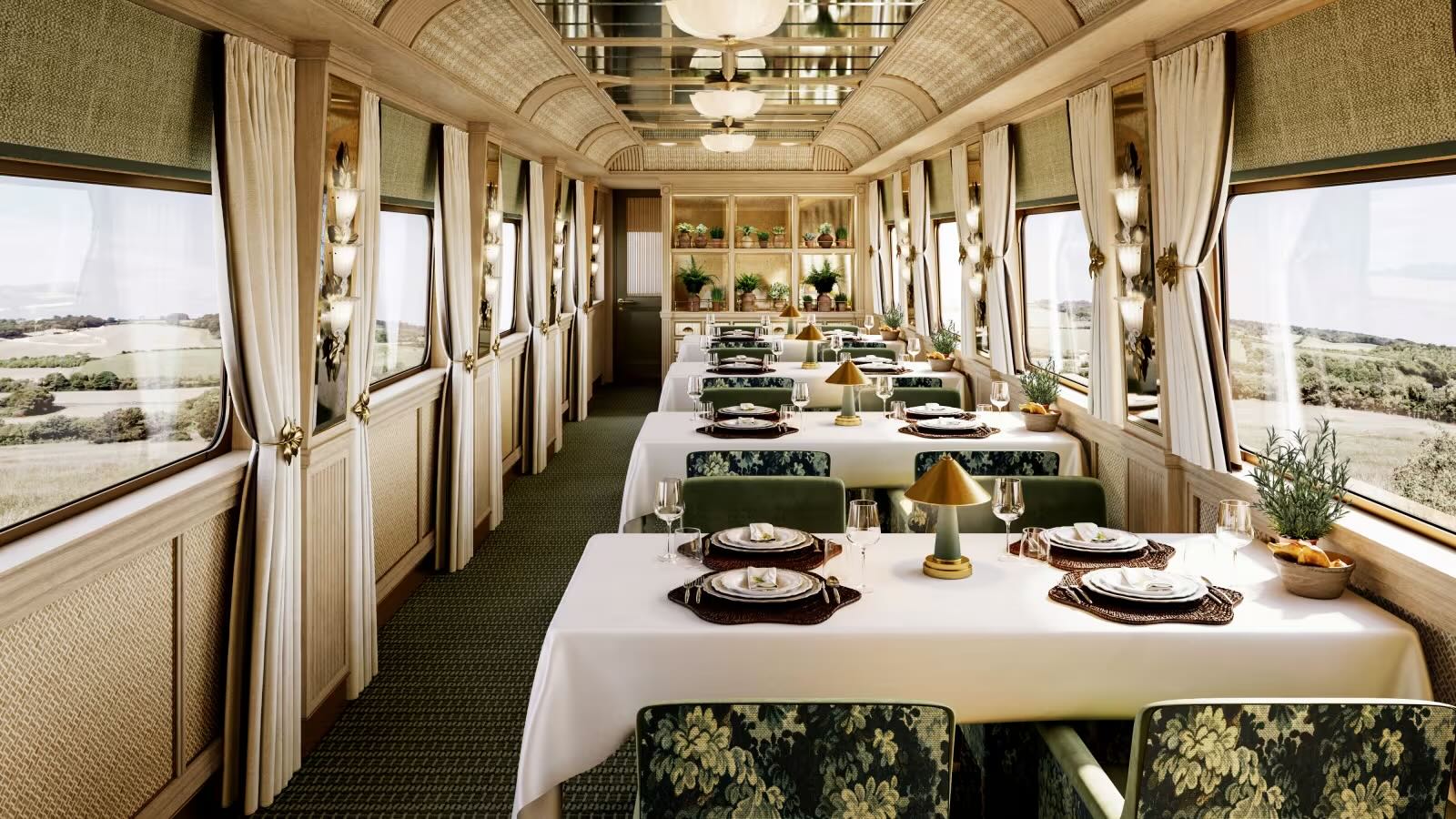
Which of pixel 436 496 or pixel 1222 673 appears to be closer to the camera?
pixel 1222 673

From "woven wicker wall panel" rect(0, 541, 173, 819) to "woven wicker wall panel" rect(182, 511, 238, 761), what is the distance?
3.7 inches

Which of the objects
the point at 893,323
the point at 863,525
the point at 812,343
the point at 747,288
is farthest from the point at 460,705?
the point at 747,288

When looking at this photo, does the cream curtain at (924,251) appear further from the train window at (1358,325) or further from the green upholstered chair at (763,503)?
the green upholstered chair at (763,503)

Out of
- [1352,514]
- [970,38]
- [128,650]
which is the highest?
[970,38]

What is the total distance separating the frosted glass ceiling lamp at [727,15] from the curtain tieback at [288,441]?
1979mm

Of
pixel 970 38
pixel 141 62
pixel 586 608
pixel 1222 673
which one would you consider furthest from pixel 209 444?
pixel 970 38

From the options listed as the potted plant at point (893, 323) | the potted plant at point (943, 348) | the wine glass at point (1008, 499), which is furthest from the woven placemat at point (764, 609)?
the potted plant at point (893, 323)

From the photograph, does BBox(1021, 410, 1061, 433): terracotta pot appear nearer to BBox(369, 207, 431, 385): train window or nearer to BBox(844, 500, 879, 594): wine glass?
BBox(844, 500, 879, 594): wine glass

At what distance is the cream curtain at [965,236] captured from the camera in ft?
24.9

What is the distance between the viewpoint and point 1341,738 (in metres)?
1.93

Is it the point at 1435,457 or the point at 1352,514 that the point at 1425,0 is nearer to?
the point at 1435,457

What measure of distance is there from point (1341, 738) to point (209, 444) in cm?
339

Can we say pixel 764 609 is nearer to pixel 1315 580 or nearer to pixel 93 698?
pixel 1315 580

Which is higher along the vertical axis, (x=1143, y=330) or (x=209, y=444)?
(x=1143, y=330)
